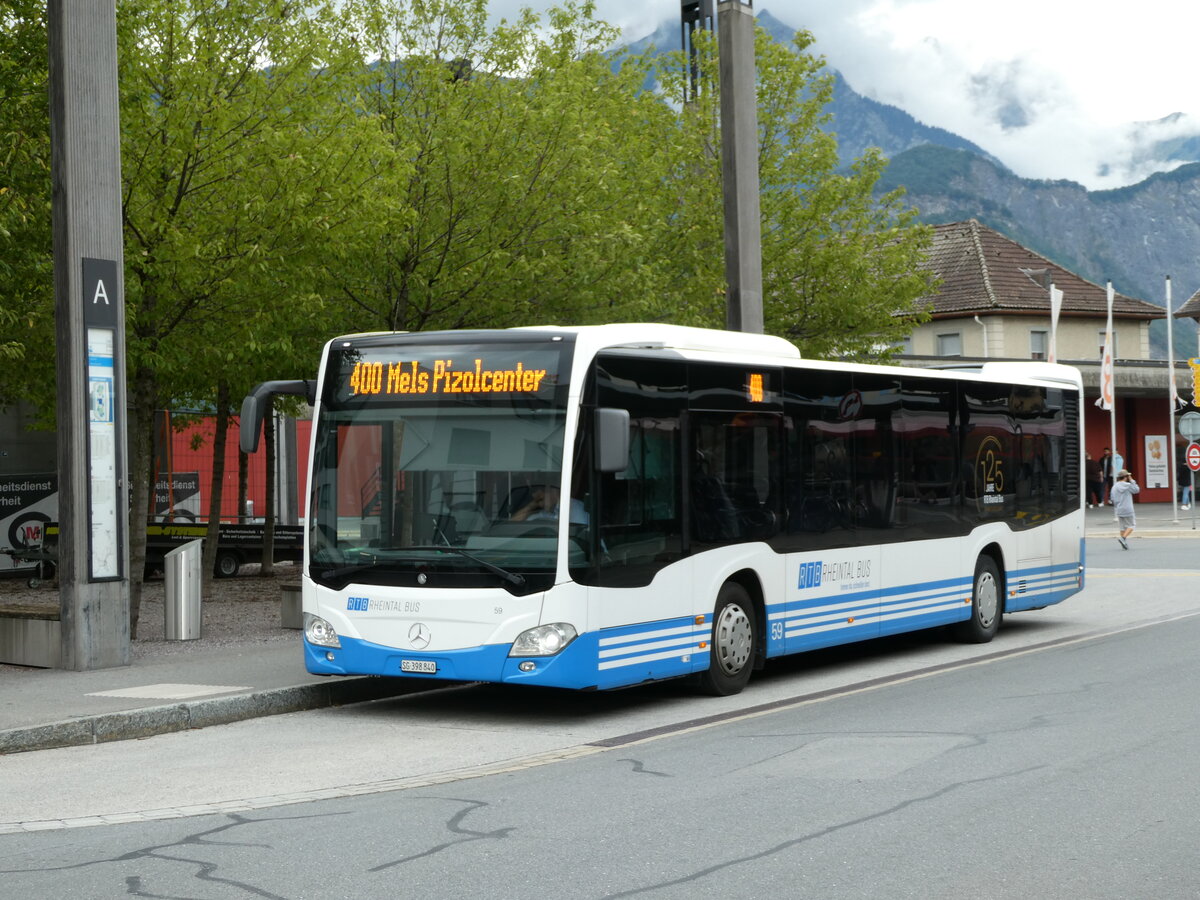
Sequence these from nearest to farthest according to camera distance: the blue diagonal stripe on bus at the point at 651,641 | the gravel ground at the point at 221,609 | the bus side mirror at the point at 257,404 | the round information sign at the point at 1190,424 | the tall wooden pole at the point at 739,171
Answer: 1. the blue diagonal stripe on bus at the point at 651,641
2. the bus side mirror at the point at 257,404
3. the gravel ground at the point at 221,609
4. the tall wooden pole at the point at 739,171
5. the round information sign at the point at 1190,424

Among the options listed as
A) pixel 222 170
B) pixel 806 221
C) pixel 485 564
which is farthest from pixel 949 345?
pixel 485 564

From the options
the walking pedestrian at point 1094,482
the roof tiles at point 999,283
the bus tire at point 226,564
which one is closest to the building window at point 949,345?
the roof tiles at point 999,283

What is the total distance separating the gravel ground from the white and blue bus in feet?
14.6

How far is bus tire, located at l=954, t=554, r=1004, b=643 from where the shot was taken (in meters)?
15.5

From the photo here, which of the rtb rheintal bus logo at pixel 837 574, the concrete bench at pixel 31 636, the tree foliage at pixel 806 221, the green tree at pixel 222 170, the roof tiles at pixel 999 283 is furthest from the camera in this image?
the roof tiles at pixel 999 283

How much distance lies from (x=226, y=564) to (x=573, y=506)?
1780 centimetres

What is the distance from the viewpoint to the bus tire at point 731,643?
1171 cm

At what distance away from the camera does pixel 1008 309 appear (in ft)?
183

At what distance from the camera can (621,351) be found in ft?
35.7

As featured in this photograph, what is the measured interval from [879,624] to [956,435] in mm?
2363

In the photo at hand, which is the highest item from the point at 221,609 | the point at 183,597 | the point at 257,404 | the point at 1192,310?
the point at 1192,310

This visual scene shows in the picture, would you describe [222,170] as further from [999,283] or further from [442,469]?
[999,283]

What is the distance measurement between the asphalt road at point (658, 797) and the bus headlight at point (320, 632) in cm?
55

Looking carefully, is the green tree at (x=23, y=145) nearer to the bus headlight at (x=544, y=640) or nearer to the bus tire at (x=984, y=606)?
the bus headlight at (x=544, y=640)
